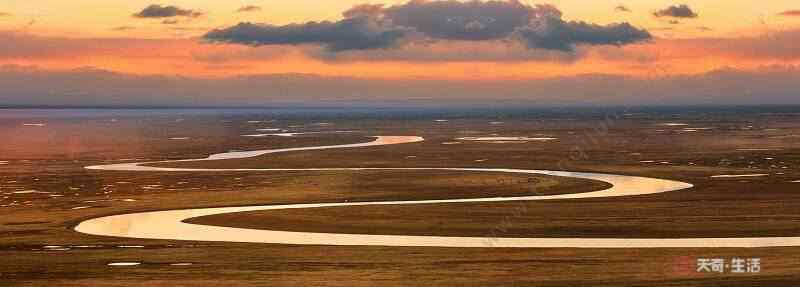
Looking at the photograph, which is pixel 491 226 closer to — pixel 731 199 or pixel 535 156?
pixel 731 199

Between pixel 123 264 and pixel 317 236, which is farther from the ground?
pixel 123 264

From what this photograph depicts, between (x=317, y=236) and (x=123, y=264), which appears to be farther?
(x=317, y=236)

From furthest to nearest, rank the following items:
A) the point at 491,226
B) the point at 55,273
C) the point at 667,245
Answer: the point at 491,226, the point at 667,245, the point at 55,273

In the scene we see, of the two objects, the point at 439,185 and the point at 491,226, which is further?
the point at 439,185

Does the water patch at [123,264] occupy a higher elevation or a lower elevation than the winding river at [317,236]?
higher

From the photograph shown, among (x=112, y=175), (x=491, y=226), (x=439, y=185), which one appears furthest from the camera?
(x=112, y=175)

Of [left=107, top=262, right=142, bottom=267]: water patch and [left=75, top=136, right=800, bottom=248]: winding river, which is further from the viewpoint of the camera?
[left=75, top=136, right=800, bottom=248]: winding river

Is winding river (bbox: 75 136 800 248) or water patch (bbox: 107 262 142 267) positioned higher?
water patch (bbox: 107 262 142 267)

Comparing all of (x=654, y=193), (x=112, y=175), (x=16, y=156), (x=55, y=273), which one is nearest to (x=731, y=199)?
(x=654, y=193)

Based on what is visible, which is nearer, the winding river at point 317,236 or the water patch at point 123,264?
the water patch at point 123,264

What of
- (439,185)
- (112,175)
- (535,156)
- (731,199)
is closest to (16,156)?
(112,175)
